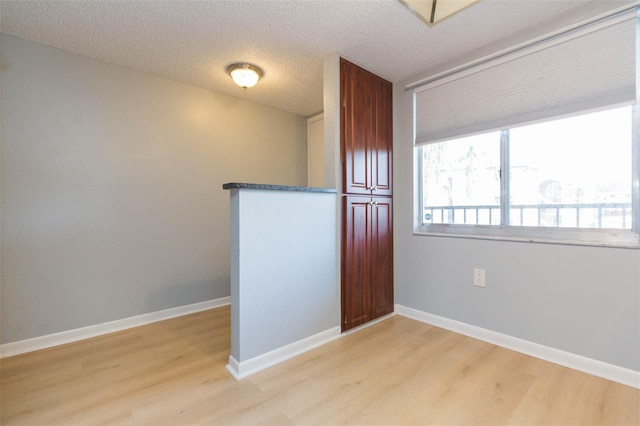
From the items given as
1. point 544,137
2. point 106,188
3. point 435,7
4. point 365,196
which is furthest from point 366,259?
point 106,188

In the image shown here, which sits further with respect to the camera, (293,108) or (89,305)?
(293,108)

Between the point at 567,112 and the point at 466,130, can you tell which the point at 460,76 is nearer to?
the point at 466,130

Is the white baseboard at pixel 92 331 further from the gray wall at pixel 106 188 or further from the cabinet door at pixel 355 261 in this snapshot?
the cabinet door at pixel 355 261

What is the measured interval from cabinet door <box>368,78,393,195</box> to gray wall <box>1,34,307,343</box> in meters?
1.46

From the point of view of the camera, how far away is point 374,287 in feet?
8.11

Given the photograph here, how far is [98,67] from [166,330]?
7.25 feet

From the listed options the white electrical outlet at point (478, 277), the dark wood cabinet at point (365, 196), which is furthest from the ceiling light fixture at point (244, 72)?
the white electrical outlet at point (478, 277)

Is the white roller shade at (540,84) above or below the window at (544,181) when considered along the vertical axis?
above

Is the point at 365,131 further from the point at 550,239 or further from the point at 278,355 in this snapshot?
the point at 278,355

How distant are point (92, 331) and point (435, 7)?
337 cm

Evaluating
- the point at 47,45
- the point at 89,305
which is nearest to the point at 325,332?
the point at 89,305

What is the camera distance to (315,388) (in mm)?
1532

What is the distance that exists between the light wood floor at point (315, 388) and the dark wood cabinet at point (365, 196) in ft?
1.47

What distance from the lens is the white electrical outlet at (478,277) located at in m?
2.13
